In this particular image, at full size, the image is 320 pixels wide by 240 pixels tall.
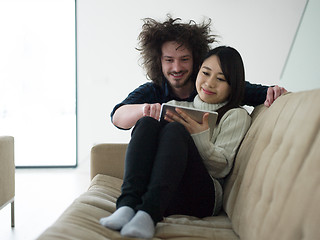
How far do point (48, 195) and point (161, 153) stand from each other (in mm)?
2199

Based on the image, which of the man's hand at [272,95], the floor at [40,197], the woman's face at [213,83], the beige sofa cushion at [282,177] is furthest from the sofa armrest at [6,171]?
the man's hand at [272,95]

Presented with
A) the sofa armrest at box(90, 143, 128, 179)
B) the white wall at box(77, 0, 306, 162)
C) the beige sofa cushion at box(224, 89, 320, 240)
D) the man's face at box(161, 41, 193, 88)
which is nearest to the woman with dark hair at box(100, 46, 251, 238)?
the beige sofa cushion at box(224, 89, 320, 240)

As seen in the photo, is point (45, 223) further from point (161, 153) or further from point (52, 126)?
point (52, 126)

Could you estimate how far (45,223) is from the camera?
2.27 m

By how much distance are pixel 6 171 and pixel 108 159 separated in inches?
26.8

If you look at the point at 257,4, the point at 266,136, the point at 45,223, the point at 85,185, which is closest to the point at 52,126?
the point at 85,185

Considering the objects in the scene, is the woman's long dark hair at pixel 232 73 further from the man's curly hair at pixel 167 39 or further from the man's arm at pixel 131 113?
the man's curly hair at pixel 167 39

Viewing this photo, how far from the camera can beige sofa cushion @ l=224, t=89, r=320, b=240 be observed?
2.60ft

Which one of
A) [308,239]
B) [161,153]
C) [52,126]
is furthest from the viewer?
[52,126]

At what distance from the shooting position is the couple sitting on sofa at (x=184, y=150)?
1066 millimetres

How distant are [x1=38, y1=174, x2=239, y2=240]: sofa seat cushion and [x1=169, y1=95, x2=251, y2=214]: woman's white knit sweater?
0.17m

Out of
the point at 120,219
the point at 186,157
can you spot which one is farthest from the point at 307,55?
the point at 120,219

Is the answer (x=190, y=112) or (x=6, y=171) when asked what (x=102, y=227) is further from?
(x=6, y=171)

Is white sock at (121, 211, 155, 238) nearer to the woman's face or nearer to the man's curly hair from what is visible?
the woman's face
